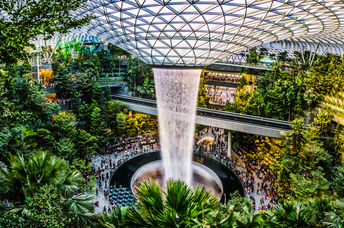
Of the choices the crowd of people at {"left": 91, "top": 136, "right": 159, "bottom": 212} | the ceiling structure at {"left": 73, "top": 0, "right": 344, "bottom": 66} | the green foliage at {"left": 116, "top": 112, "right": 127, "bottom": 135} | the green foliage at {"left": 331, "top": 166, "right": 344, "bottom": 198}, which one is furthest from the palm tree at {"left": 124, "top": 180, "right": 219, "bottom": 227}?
the green foliage at {"left": 116, "top": 112, "right": 127, "bottom": 135}

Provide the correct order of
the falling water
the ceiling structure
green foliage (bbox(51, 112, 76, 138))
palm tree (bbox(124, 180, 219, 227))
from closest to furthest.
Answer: palm tree (bbox(124, 180, 219, 227)) < the ceiling structure < the falling water < green foliage (bbox(51, 112, 76, 138))

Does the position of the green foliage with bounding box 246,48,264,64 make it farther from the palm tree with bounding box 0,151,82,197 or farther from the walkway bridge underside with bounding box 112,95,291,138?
the palm tree with bounding box 0,151,82,197

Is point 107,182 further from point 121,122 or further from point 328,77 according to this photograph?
point 328,77

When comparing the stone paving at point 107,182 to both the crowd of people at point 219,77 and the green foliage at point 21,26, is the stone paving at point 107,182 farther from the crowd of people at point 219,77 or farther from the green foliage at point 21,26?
the crowd of people at point 219,77

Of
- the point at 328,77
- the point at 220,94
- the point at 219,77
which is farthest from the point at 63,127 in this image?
the point at 219,77

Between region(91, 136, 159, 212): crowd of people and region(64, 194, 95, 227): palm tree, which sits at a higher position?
region(64, 194, 95, 227): palm tree

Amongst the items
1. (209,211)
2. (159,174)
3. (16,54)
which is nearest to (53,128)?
(159,174)

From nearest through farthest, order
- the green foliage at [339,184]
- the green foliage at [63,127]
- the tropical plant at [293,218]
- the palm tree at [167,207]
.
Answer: the palm tree at [167,207] < the tropical plant at [293,218] < the green foliage at [339,184] < the green foliage at [63,127]

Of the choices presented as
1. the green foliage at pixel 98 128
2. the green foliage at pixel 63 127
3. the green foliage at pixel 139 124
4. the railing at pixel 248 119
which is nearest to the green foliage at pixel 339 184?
the railing at pixel 248 119
